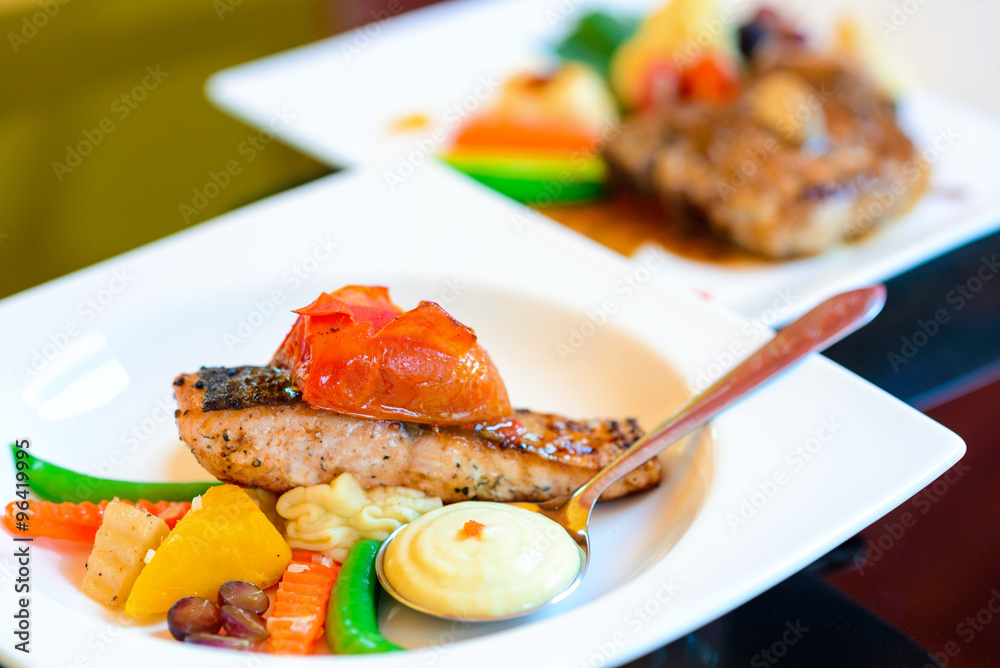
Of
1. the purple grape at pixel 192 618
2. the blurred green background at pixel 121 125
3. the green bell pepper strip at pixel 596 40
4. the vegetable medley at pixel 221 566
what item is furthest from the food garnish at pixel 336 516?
the green bell pepper strip at pixel 596 40

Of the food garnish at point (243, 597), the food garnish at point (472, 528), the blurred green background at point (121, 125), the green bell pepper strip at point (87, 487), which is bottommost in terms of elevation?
the blurred green background at point (121, 125)

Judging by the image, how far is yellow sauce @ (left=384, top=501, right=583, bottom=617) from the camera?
6.88 feet

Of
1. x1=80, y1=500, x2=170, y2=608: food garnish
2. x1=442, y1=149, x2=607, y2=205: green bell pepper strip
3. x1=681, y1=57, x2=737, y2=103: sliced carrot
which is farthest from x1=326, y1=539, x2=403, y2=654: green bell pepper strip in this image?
x1=681, y1=57, x2=737, y2=103: sliced carrot

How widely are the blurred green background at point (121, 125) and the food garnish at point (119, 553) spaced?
6.96 feet

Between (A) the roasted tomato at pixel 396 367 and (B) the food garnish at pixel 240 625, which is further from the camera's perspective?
(A) the roasted tomato at pixel 396 367

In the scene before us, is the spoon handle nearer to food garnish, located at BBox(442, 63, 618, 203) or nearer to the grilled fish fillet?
Result: the grilled fish fillet

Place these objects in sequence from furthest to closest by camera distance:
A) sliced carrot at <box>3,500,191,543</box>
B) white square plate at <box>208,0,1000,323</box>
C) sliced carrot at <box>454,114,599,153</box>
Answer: sliced carrot at <box>454,114,599,153</box>
white square plate at <box>208,0,1000,323</box>
sliced carrot at <box>3,500,191,543</box>

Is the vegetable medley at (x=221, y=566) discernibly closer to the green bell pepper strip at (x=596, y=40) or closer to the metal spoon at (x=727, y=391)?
the metal spoon at (x=727, y=391)

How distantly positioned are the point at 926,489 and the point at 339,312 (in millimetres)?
1760

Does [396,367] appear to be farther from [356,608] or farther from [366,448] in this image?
[356,608]

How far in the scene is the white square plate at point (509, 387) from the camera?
1913mm

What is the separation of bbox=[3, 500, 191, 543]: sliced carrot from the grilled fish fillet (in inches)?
10.2

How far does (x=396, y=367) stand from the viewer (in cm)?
235

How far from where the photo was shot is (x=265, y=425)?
236cm
